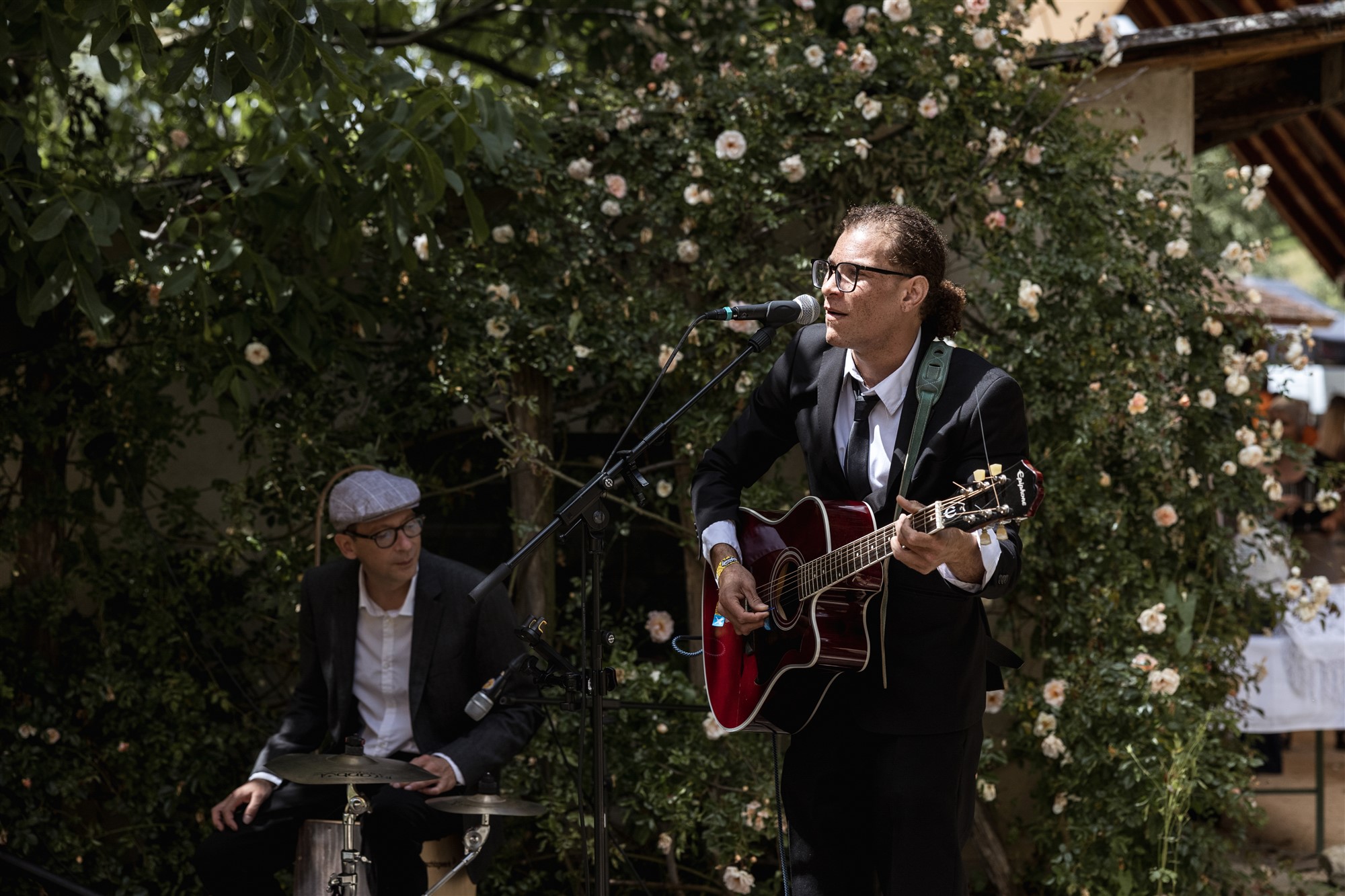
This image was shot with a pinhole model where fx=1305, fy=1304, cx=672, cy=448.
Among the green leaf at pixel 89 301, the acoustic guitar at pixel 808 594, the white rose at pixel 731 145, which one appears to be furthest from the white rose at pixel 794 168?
the green leaf at pixel 89 301

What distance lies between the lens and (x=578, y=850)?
4.55 m

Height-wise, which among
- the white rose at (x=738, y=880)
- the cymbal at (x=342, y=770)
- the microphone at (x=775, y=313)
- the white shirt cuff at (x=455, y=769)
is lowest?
the white rose at (x=738, y=880)

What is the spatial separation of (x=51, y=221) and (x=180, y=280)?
1.36 ft

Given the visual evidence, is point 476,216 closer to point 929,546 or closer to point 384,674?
point 384,674

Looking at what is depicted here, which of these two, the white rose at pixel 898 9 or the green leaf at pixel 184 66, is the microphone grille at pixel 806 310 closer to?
the green leaf at pixel 184 66

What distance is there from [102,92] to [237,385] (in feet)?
17.5

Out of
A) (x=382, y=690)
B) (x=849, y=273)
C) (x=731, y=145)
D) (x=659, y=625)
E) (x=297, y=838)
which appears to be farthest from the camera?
(x=659, y=625)

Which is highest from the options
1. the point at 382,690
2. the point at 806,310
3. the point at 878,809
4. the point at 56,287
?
the point at 56,287

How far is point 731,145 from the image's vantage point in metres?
4.54

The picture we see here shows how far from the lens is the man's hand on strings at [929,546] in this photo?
236cm

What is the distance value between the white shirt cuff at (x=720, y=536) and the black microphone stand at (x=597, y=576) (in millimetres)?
240

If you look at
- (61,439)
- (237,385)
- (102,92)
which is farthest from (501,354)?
(102,92)

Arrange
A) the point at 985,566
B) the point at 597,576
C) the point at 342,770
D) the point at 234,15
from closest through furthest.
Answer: the point at 985,566, the point at 597,576, the point at 234,15, the point at 342,770

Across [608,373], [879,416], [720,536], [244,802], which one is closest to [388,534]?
[244,802]
